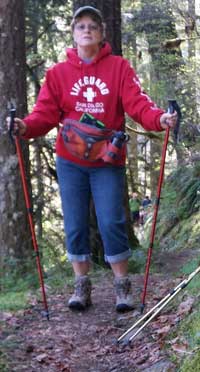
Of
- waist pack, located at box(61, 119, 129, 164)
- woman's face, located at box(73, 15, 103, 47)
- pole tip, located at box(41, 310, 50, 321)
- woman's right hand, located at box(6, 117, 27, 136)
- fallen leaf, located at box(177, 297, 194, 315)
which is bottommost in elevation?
pole tip, located at box(41, 310, 50, 321)

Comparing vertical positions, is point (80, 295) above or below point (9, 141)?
below

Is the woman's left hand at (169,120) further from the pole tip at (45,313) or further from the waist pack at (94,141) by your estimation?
the pole tip at (45,313)

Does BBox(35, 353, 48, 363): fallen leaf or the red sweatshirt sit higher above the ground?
the red sweatshirt

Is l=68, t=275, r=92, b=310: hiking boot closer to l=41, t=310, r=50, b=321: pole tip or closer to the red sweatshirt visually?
l=41, t=310, r=50, b=321: pole tip

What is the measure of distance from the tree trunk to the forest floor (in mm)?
1703

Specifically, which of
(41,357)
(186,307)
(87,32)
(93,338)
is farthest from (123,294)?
(87,32)

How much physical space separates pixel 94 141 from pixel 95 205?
55 centimetres

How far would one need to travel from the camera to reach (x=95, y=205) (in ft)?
16.9

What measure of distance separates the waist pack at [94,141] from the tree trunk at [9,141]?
247cm

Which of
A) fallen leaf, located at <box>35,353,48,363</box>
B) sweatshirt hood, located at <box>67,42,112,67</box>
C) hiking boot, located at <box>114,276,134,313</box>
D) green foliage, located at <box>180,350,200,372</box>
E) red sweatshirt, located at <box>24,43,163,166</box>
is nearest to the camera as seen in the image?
green foliage, located at <box>180,350,200,372</box>

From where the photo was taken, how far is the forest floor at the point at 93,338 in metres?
3.90

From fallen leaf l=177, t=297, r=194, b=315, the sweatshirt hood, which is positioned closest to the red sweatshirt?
the sweatshirt hood

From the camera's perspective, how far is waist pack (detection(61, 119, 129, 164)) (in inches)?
194

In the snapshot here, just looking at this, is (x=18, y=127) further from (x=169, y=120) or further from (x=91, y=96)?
(x=169, y=120)
